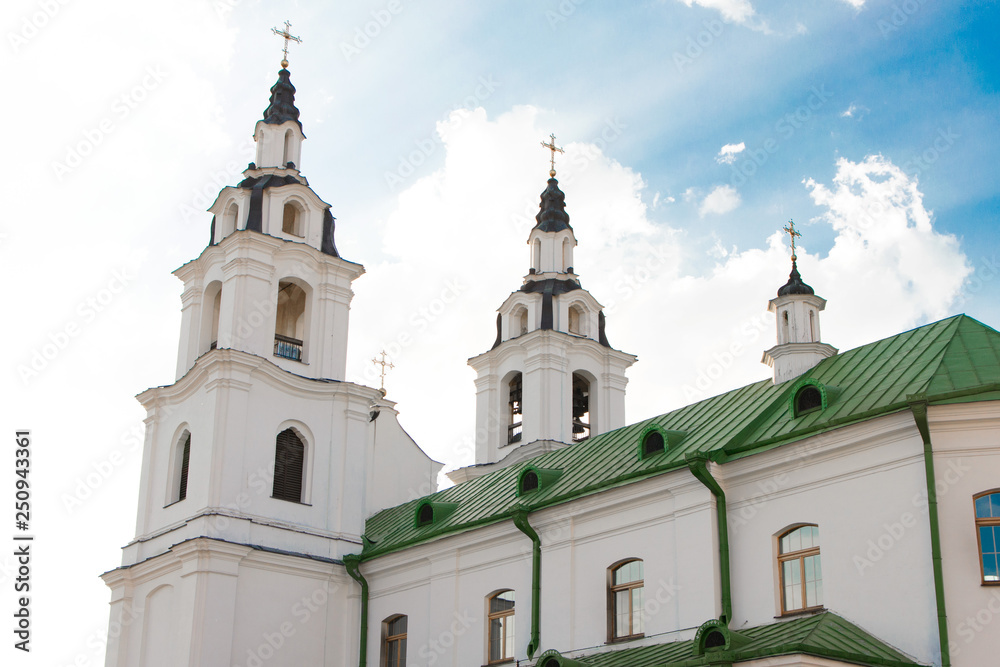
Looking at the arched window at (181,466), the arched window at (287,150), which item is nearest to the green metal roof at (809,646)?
the arched window at (181,466)

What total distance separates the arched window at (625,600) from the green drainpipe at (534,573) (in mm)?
1544

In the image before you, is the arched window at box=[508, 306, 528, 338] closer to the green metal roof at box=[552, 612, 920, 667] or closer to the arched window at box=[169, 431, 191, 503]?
the arched window at box=[169, 431, 191, 503]

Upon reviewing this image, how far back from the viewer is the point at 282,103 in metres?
29.8

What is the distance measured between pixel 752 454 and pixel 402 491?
39.9 feet

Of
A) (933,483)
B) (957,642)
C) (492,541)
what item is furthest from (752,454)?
(492,541)

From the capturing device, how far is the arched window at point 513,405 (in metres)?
32.1

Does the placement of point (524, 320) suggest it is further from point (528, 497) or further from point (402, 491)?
point (528, 497)

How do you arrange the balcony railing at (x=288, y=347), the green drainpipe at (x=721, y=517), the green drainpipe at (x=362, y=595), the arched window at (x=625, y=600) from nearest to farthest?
the green drainpipe at (x=721, y=517) → the arched window at (x=625, y=600) → the green drainpipe at (x=362, y=595) → the balcony railing at (x=288, y=347)

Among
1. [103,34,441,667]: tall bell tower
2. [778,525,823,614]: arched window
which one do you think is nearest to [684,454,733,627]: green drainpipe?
[778,525,823,614]: arched window

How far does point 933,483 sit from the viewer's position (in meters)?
15.4

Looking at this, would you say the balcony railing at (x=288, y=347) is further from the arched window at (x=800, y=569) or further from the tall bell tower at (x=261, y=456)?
the arched window at (x=800, y=569)

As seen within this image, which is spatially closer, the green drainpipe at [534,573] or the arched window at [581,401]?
the green drainpipe at [534,573]

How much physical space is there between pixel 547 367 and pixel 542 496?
10.2m

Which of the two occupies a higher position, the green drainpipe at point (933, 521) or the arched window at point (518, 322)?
the arched window at point (518, 322)
